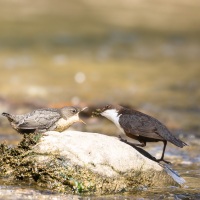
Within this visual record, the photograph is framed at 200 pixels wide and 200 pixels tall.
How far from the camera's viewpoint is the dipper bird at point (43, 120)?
26.8ft

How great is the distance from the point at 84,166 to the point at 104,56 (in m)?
14.0

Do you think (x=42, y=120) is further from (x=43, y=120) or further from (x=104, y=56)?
(x=104, y=56)

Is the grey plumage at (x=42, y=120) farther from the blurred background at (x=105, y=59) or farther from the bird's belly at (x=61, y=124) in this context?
the blurred background at (x=105, y=59)

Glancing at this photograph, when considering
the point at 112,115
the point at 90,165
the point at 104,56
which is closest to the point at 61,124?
the point at 112,115

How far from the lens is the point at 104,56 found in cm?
2122

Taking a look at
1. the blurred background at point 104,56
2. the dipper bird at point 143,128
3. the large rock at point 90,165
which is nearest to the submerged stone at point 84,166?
the large rock at point 90,165

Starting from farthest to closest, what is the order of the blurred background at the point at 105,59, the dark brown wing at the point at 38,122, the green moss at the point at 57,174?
the blurred background at the point at 105,59 < the dark brown wing at the point at 38,122 < the green moss at the point at 57,174

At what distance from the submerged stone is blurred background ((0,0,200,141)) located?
5.87 m

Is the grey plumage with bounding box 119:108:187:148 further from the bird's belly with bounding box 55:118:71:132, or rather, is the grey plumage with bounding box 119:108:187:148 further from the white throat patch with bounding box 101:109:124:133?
the bird's belly with bounding box 55:118:71:132

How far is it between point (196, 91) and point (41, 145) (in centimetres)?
1085

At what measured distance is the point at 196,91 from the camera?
58.7ft

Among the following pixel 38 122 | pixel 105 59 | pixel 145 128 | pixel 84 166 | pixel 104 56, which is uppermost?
pixel 104 56

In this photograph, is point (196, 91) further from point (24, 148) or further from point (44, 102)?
point (24, 148)

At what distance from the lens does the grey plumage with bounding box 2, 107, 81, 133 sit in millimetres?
8156
